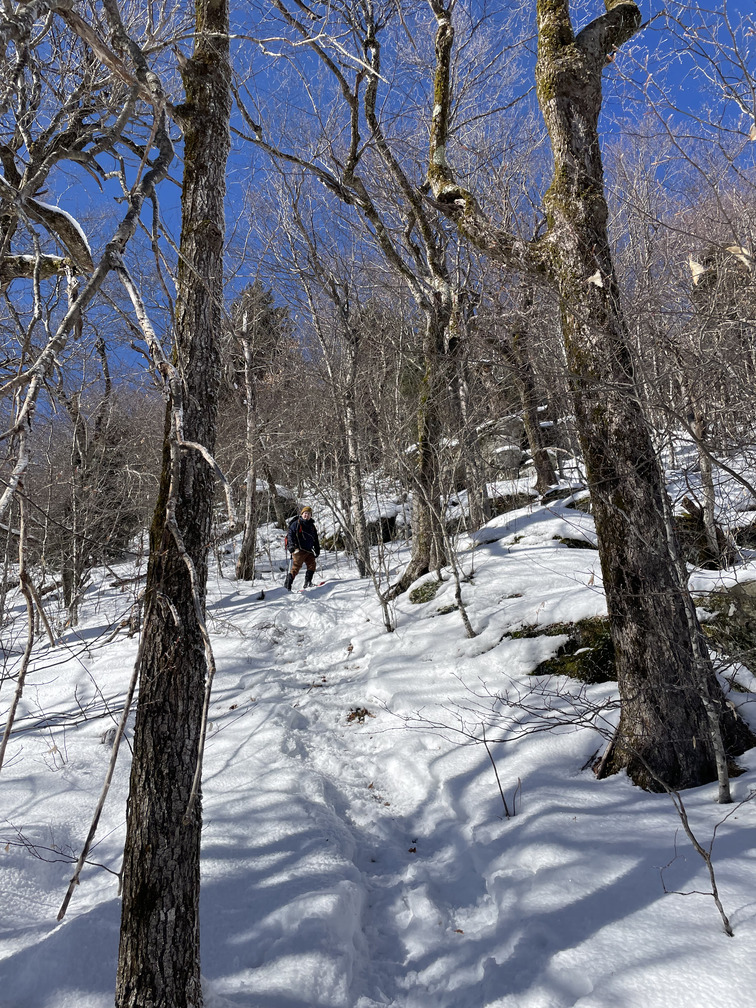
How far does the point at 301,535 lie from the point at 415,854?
7640 millimetres

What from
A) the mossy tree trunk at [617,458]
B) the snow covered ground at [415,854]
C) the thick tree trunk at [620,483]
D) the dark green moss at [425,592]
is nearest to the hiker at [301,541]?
the dark green moss at [425,592]

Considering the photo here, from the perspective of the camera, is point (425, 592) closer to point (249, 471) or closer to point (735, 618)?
point (735, 618)

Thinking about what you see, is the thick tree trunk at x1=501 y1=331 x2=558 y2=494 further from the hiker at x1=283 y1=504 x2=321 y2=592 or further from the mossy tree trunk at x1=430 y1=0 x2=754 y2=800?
the mossy tree trunk at x1=430 y1=0 x2=754 y2=800

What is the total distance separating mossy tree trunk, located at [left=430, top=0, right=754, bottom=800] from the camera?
10.4 feet

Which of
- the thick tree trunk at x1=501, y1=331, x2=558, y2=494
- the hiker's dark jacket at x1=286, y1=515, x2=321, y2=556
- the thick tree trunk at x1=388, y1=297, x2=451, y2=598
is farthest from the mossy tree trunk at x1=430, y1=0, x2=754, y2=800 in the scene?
the hiker's dark jacket at x1=286, y1=515, x2=321, y2=556

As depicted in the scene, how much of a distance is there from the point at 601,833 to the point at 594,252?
3.54 m

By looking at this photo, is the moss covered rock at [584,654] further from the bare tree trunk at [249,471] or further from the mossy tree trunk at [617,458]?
the bare tree trunk at [249,471]

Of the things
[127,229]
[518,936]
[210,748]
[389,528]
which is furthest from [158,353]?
[389,528]

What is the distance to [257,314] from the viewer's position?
13.1m

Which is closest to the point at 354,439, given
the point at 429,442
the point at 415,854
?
the point at 429,442

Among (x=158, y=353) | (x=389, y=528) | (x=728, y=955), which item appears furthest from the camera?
(x=389, y=528)

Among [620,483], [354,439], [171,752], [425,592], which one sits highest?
[354,439]

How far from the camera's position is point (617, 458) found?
11.2 feet

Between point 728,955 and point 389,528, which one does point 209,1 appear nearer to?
point 728,955
